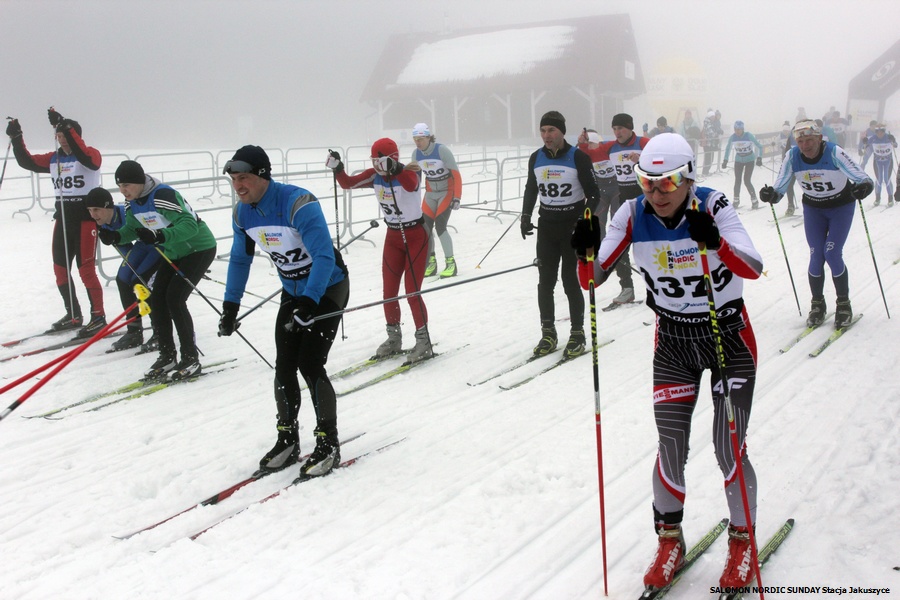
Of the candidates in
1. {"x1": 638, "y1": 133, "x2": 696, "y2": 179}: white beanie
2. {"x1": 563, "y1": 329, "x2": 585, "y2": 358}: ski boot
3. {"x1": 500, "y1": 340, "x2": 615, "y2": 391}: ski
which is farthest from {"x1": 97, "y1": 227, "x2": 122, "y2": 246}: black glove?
{"x1": 638, "y1": 133, "x2": 696, "y2": 179}: white beanie

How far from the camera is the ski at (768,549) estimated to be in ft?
9.26

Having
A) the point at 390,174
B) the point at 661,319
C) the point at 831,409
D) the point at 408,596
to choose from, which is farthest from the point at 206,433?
the point at 831,409

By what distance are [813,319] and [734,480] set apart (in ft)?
15.2

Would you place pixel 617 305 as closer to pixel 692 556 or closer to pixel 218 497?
pixel 692 556

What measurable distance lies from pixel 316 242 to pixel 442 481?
156cm

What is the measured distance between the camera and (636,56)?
3694 centimetres

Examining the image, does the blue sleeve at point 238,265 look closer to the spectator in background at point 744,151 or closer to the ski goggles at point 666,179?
the ski goggles at point 666,179

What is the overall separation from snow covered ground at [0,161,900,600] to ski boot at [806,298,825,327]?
0.62 ft

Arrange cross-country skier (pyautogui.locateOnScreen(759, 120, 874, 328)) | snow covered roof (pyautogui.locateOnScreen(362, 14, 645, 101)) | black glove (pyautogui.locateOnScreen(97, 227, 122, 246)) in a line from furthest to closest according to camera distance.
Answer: snow covered roof (pyautogui.locateOnScreen(362, 14, 645, 101)) → cross-country skier (pyautogui.locateOnScreen(759, 120, 874, 328)) → black glove (pyautogui.locateOnScreen(97, 227, 122, 246))

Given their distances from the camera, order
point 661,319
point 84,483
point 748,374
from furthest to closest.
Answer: point 84,483, point 661,319, point 748,374

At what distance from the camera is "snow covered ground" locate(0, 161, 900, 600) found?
125 inches

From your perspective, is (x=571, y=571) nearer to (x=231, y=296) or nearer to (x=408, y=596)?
(x=408, y=596)

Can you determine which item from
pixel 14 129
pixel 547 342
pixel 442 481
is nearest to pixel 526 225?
pixel 547 342

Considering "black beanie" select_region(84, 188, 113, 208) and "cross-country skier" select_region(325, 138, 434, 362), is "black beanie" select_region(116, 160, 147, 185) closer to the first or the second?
"black beanie" select_region(84, 188, 113, 208)
